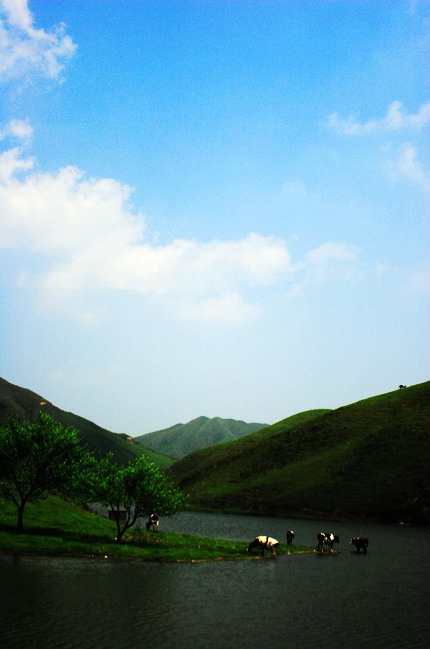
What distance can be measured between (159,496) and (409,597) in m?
24.3

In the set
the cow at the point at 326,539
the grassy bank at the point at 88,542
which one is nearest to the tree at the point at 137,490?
the grassy bank at the point at 88,542

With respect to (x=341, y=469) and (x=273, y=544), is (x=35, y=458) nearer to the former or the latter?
(x=273, y=544)

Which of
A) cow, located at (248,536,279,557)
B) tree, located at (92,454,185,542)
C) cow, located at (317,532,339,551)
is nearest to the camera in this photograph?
tree, located at (92,454,185,542)

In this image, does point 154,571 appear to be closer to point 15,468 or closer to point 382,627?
point 382,627

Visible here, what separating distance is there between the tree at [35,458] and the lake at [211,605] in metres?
13.9

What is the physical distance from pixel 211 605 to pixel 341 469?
11026 cm

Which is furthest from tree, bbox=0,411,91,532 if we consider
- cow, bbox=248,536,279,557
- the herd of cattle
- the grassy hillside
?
the grassy hillside

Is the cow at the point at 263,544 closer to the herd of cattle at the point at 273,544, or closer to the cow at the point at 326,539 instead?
the herd of cattle at the point at 273,544

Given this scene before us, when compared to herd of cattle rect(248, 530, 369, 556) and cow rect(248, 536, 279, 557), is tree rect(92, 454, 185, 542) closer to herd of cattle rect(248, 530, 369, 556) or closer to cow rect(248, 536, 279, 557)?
cow rect(248, 536, 279, 557)

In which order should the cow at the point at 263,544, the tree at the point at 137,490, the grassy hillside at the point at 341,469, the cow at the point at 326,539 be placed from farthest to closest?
1. the grassy hillside at the point at 341,469
2. the cow at the point at 326,539
3. the cow at the point at 263,544
4. the tree at the point at 137,490

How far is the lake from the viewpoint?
2280 centimetres

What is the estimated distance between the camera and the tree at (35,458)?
5372 centimetres

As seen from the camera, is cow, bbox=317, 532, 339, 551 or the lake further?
cow, bbox=317, 532, 339, 551

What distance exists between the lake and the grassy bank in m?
2.96
